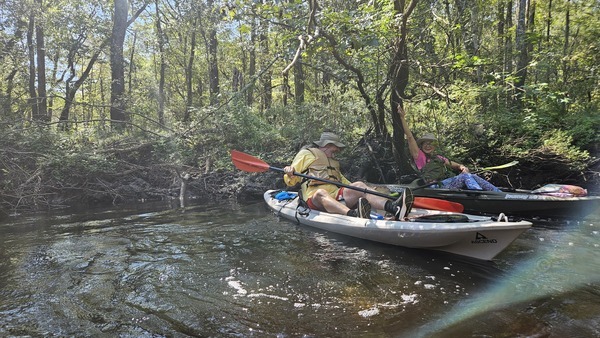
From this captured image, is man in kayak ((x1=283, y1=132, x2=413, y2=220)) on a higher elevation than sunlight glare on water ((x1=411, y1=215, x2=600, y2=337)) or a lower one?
higher

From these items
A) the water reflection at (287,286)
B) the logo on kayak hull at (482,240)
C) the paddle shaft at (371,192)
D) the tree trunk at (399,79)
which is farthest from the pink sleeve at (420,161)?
the logo on kayak hull at (482,240)

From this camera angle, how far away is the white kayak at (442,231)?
3402 mm

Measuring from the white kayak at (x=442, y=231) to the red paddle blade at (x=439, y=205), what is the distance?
0.07m

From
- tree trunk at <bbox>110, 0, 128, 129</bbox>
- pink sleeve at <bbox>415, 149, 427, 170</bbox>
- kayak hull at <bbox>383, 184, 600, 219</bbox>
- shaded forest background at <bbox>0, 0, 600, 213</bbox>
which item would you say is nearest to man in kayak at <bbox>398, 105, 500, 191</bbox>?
pink sleeve at <bbox>415, 149, 427, 170</bbox>

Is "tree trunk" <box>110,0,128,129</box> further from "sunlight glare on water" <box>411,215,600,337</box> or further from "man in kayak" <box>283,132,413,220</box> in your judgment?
"sunlight glare on water" <box>411,215,600,337</box>

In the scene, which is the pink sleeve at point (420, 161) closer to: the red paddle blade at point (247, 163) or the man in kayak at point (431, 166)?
the man in kayak at point (431, 166)

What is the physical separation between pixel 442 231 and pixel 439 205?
3.46ft

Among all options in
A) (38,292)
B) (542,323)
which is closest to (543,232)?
(542,323)

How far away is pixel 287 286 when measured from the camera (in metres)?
3.16

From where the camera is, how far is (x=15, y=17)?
11.5m

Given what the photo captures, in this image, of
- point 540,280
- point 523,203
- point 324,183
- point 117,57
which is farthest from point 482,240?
point 117,57

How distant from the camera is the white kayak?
3.40m

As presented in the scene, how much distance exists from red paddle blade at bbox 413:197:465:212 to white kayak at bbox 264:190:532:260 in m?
0.07

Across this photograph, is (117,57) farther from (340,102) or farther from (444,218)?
(444,218)
